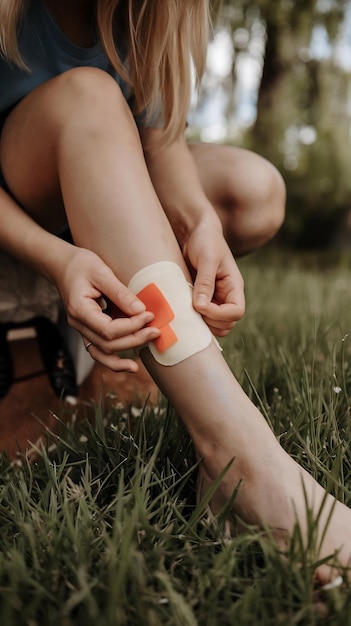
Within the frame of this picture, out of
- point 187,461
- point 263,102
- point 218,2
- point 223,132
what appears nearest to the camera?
point 187,461

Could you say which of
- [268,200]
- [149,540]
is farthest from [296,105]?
[149,540]

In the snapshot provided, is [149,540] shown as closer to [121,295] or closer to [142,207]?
[121,295]

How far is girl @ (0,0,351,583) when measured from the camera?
2.78 ft

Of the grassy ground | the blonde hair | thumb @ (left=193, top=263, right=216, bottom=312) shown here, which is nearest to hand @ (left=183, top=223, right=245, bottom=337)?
thumb @ (left=193, top=263, right=216, bottom=312)

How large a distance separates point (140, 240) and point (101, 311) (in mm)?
108

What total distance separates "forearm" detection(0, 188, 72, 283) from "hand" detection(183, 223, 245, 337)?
20cm

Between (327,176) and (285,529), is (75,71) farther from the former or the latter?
(327,176)

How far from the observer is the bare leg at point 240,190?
4.28 feet

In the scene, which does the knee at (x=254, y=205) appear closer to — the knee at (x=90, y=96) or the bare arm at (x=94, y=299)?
the knee at (x=90, y=96)

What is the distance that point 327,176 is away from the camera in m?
4.39

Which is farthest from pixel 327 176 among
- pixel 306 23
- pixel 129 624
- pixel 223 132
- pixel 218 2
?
pixel 129 624

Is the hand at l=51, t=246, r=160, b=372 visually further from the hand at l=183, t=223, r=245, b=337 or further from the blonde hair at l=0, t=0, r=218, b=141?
the blonde hair at l=0, t=0, r=218, b=141

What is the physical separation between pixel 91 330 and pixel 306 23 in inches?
165

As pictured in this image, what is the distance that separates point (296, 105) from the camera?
4777 millimetres
